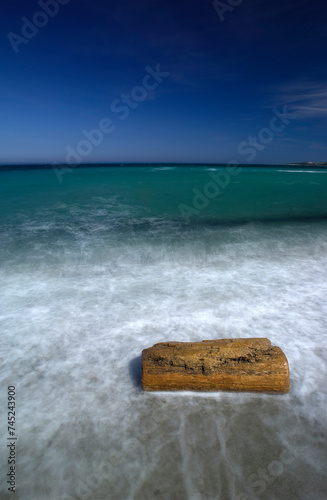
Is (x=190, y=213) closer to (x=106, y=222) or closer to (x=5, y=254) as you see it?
(x=106, y=222)

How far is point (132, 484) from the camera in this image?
2.34 m

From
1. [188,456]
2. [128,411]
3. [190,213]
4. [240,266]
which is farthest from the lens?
[190,213]

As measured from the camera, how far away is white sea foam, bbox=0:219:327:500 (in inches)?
94.0

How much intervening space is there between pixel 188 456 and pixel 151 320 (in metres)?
2.31

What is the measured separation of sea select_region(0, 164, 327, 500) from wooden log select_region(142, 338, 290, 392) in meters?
0.14

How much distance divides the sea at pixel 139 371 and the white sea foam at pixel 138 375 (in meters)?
0.01

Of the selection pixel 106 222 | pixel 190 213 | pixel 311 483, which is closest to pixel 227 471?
pixel 311 483

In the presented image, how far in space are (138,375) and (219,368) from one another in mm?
1102

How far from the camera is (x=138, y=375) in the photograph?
347cm

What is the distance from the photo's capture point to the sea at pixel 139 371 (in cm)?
239
